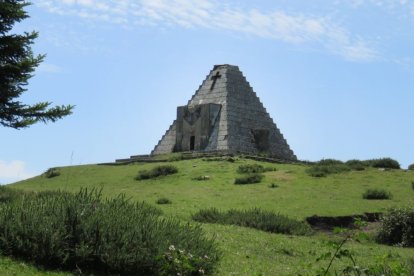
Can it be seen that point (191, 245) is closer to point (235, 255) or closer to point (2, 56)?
point (235, 255)

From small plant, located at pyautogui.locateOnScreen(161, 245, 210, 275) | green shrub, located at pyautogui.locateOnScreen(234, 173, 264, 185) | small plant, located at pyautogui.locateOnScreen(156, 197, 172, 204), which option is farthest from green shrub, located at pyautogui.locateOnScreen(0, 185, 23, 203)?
green shrub, located at pyautogui.locateOnScreen(234, 173, 264, 185)

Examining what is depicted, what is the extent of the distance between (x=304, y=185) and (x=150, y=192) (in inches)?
310

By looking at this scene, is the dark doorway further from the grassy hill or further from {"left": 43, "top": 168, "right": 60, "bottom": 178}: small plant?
{"left": 43, "top": 168, "right": 60, "bottom": 178}: small plant

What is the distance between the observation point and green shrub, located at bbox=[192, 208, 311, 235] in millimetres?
19250

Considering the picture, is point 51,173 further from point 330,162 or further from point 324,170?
point 330,162

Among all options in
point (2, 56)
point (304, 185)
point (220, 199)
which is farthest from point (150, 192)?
point (2, 56)

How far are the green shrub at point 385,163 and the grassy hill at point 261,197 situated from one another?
319cm

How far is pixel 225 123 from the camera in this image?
50.2 m

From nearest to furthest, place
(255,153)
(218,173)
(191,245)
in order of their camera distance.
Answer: (191,245), (218,173), (255,153)

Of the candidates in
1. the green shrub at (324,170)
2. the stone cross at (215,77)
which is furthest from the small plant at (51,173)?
the green shrub at (324,170)

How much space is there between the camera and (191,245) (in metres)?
10.8

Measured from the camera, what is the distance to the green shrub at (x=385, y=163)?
41031 millimetres

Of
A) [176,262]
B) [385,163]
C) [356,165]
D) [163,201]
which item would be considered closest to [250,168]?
[356,165]

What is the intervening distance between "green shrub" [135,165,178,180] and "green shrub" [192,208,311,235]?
17.7m
